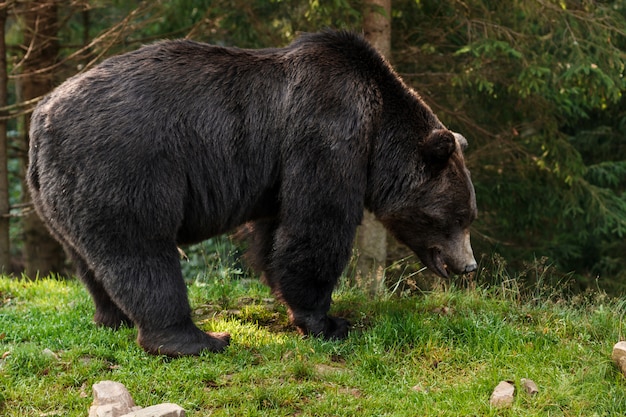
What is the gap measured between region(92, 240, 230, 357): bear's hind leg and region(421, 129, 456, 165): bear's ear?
2.25 meters

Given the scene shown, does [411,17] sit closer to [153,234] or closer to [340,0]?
[340,0]

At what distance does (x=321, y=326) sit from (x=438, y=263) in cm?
121

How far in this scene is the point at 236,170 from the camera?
586 centimetres

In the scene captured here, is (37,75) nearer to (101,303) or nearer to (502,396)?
(101,303)

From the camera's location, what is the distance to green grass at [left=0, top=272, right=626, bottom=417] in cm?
486

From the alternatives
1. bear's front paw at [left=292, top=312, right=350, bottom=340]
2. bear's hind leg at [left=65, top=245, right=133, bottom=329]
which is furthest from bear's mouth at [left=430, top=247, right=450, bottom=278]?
bear's hind leg at [left=65, top=245, right=133, bottom=329]

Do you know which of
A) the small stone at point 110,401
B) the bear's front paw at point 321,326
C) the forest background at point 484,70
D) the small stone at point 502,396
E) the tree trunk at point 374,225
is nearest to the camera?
the small stone at point 110,401

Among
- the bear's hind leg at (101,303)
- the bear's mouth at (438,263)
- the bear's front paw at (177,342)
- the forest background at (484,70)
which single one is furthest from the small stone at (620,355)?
the bear's hind leg at (101,303)

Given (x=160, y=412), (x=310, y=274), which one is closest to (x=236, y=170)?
(x=310, y=274)

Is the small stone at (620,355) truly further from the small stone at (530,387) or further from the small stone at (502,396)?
the small stone at (502,396)

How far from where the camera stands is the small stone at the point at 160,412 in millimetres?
4141

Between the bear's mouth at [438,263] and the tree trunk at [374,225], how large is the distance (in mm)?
1681

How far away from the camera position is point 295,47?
629cm

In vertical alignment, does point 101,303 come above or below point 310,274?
below
